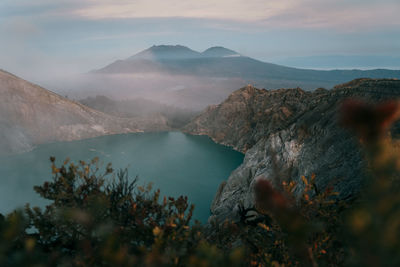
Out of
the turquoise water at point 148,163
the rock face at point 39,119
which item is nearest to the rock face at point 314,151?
the turquoise water at point 148,163

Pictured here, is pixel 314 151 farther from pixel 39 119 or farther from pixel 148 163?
pixel 39 119

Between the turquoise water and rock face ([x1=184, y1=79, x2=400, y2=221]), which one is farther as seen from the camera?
the turquoise water

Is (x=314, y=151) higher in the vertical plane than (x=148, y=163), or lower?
higher

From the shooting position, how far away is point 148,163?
7456cm

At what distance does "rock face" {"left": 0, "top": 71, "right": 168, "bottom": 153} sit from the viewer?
91188 mm

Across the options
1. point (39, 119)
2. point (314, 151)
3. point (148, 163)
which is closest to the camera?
point (314, 151)

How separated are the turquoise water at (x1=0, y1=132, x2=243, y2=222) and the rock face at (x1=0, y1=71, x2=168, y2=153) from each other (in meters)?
6.49

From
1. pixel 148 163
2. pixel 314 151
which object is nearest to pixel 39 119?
pixel 148 163

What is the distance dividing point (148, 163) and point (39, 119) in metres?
64.6

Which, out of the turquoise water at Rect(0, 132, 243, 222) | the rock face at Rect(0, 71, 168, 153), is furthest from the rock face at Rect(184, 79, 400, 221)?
the rock face at Rect(0, 71, 168, 153)

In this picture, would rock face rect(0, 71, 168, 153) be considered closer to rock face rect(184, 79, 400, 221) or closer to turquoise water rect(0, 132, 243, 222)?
turquoise water rect(0, 132, 243, 222)

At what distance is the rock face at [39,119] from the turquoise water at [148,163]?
649 centimetres

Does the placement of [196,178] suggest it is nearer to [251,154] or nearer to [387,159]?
[251,154]

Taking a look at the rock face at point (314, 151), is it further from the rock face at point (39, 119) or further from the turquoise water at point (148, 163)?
the rock face at point (39, 119)
